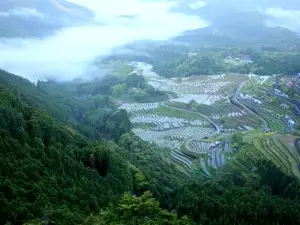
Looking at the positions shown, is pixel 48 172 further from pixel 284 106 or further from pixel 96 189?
pixel 284 106

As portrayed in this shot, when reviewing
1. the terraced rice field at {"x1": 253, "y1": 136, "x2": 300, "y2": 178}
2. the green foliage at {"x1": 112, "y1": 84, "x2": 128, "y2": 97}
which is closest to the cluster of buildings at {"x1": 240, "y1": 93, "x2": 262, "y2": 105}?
the terraced rice field at {"x1": 253, "y1": 136, "x2": 300, "y2": 178}

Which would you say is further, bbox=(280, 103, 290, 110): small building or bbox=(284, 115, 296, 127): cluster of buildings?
bbox=(280, 103, 290, 110): small building

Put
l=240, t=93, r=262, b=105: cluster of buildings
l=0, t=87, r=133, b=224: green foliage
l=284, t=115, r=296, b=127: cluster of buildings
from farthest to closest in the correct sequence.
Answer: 1. l=240, t=93, r=262, b=105: cluster of buildings
2. l=284, t=115, r=296, b=127: cluster of buildings
3. l=0, t=87, r=133, b=224: green foliage

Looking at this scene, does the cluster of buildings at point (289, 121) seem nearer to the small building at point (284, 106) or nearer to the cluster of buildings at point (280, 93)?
the small building at point (284, 106)

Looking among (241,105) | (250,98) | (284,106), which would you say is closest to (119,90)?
(250,98)

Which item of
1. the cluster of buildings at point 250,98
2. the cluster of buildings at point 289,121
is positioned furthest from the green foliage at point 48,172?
the cluster of buildings at point 250,98

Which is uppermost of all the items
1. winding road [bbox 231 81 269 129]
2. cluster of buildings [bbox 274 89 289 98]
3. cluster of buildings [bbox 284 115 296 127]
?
cluster of buildings [bbox 274 89 289 98]

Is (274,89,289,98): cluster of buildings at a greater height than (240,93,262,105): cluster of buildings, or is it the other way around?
(274,89,289,98): cluster of buildings

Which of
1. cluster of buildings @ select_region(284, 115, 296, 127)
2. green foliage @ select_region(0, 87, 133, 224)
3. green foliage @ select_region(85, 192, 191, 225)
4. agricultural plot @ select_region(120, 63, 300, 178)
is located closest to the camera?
green foliage @ select_region(85, 192, 191, 225)

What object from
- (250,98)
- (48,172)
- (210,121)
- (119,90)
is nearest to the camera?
(48,172)

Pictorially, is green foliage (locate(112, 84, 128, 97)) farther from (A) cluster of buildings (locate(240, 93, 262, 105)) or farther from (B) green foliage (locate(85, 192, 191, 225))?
(B) green foliage (locate(85, 192, 191, 225))

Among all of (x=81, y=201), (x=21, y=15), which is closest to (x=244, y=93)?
(x=81, y=201)

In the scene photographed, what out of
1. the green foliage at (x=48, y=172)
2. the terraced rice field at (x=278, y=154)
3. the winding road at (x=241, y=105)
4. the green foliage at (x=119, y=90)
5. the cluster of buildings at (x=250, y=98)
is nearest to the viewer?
the green foliage at (x=48, y=172)
